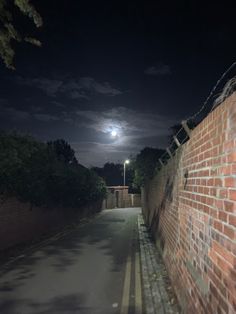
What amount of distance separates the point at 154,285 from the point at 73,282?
1916mm

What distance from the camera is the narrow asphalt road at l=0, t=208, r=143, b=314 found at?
653 cm

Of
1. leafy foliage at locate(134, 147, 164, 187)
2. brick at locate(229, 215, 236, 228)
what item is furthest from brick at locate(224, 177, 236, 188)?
leafy foliage at locate(134, 147, 164, 187)

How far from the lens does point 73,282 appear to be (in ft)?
27.4

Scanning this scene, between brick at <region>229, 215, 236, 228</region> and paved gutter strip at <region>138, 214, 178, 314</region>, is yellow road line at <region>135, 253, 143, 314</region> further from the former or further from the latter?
brick at <region>229, 215, 236, 228</region>

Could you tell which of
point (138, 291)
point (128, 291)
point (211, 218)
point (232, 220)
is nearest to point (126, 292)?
point (128, 291)

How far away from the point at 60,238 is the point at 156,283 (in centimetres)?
966

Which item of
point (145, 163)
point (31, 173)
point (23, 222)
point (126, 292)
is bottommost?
point (126, 292)

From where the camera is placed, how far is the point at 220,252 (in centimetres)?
352

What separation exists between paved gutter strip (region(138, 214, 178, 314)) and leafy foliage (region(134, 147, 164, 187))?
40709 mm

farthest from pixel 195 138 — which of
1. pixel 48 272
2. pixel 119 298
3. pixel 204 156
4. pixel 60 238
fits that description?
pixel 60 238

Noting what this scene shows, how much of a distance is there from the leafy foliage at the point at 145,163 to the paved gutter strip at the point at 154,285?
4071 cm

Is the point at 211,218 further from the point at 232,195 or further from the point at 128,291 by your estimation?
the point at 128,291

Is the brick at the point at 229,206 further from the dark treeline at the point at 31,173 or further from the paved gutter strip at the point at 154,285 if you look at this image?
the dark treeline at the point at 31,173

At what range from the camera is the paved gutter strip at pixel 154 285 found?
631 cm
